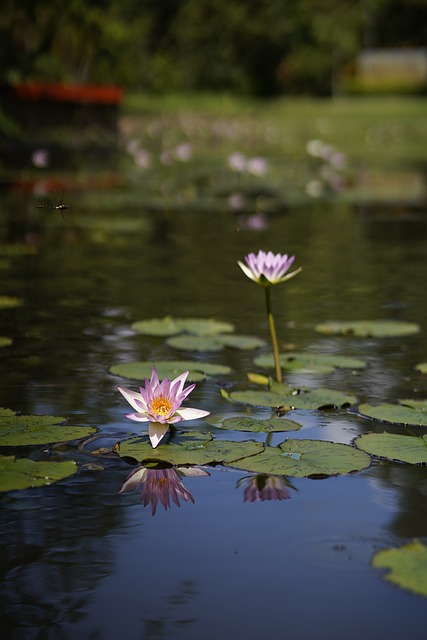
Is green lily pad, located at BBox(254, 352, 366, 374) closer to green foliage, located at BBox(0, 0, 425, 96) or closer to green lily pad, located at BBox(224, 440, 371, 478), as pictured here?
green lily pad, located at BBox(224, 440, 371, 478)

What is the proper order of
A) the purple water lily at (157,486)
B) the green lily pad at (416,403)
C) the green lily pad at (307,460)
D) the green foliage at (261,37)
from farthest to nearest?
the green foliage at (261,37), the green lily pad at (416,403), the green lily pad at (307,460), the purple water lily at (157,486)

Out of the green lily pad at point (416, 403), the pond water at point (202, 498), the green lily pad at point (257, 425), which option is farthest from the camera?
the green lily pad at point (416, 403)

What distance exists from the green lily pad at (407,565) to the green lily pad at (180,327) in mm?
1666

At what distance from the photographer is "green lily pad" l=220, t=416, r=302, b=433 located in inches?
85.4

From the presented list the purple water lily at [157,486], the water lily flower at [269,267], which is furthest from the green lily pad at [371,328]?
the purple water lily at [157,486]

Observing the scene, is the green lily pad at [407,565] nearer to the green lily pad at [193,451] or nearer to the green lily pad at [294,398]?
the green lily pad at [193,451]

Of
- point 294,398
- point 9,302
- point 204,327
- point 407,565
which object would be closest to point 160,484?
point 407,565

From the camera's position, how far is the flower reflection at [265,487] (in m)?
1.79

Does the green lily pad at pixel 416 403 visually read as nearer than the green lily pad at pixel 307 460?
No

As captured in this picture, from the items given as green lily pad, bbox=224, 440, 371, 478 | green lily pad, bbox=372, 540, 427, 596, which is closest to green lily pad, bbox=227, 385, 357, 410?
green lily pad, bbox=224, 440, 371, 478

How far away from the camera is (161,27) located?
42.3 metres

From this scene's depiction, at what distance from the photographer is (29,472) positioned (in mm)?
1869

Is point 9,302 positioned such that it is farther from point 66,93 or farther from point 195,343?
point 66,93

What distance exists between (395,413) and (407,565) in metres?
0.84
